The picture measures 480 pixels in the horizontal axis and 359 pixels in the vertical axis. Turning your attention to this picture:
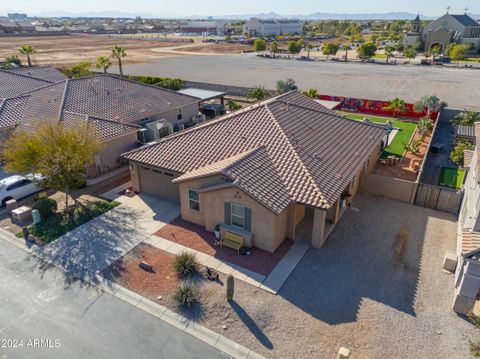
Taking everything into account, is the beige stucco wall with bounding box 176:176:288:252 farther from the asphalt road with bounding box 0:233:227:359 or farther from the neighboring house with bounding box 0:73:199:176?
the neighboring house with bounding box 0:73:199:176

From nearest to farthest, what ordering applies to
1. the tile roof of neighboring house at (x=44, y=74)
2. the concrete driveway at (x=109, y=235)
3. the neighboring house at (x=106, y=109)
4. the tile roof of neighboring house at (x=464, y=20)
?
the concrete driveway at (x=109, y=235) → the neighboring house at (x=106, y=109) → the tile roof of neighboring house at (x=44, y=74) → the tile roof of neighboring house at (x=464, y=20)

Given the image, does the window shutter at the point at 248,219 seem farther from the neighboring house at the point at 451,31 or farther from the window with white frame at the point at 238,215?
the neighboring house at the point at 451,31

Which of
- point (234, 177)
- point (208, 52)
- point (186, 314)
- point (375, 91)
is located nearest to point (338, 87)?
point (375, 91)

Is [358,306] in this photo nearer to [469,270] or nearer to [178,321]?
[469,270]

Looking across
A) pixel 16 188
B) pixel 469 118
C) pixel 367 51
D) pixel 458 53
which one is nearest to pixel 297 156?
pixel 16 188

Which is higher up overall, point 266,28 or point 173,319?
point 266,28

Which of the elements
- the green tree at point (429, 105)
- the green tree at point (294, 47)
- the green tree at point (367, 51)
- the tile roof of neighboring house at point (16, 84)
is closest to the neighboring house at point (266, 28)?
the green tree at point (294, 47)

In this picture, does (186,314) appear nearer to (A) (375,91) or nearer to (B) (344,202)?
(B) (344,202)
